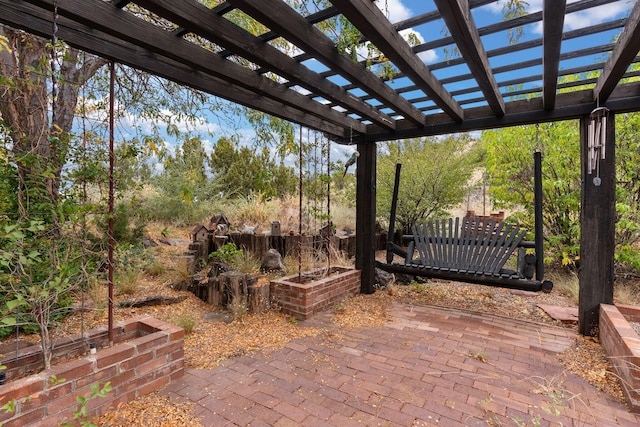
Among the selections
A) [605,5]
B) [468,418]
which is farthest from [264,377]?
[605,5]

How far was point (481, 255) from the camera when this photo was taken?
3520mm

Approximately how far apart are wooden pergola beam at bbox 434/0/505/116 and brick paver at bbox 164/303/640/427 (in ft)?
6.53

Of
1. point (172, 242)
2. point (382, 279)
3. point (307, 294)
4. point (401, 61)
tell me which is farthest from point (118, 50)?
point (172, 242)

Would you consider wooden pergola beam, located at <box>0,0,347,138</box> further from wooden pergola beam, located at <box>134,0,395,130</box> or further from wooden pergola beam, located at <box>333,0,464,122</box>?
wooden pergola beam, located at <box>333,0,464,122</box>

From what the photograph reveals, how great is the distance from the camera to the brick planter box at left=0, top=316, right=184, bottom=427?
1503mm

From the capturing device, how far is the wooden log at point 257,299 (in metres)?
3.40

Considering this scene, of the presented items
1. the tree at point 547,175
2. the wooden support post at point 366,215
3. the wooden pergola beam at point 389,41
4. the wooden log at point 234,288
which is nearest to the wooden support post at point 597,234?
the wooden pergola beam at point 389,41

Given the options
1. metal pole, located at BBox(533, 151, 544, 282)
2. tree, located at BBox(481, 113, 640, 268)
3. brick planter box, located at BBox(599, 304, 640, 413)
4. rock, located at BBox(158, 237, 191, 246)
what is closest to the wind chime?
metal pole, located at BBox(533, 151, 544, 282)

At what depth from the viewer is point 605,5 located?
172cm

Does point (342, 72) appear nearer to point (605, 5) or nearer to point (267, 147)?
point (605, 5)

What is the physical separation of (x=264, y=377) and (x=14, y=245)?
156cm

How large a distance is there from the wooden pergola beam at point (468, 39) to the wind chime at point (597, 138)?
851 mm

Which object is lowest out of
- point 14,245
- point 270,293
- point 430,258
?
point 270,293

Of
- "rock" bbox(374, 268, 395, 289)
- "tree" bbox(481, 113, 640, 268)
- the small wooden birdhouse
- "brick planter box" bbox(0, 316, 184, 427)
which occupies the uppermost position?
"tree" bbox(481, 113, 640, 268)
